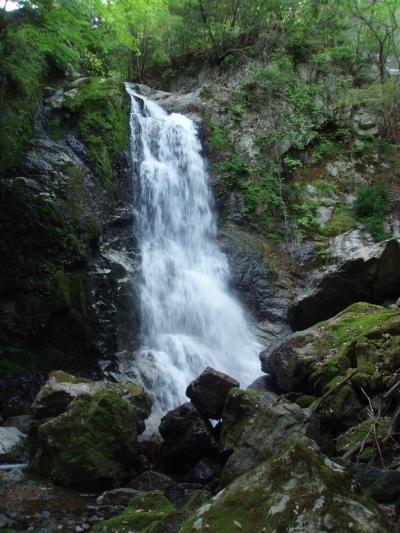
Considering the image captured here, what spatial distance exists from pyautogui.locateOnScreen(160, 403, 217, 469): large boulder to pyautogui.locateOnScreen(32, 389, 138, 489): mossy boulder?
610 mm

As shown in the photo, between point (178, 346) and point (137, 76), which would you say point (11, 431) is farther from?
point (137, 76)

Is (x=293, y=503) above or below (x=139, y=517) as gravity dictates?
above

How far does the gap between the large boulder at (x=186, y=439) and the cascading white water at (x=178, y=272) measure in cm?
216

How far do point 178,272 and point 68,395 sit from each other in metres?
6.79

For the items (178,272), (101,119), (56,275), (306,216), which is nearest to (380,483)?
(56,275)

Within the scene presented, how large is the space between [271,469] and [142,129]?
1465cm

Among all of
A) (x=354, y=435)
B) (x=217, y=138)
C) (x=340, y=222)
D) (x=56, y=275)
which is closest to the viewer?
(x=354, y=435)

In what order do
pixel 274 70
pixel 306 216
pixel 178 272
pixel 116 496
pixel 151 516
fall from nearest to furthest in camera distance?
1. pixel 151 516
2. pixel 116 496
3. pixel 178 272
4. pixel 306 216
5. pixel 274 70

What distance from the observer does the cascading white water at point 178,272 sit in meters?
10.5

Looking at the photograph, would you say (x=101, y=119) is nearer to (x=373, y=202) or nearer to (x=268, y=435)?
(x=373, y=202)

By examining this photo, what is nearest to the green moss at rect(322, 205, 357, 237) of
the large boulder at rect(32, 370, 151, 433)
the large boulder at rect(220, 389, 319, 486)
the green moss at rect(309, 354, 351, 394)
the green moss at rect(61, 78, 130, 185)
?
the green moss at rect(61, 78, 130, 185)

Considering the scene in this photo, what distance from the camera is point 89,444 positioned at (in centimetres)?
571

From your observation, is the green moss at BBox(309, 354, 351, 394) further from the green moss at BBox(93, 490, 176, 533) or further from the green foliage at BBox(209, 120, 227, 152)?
the green foliage at BBox(209, 120, 227, 152)

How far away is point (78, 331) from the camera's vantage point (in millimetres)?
9781
